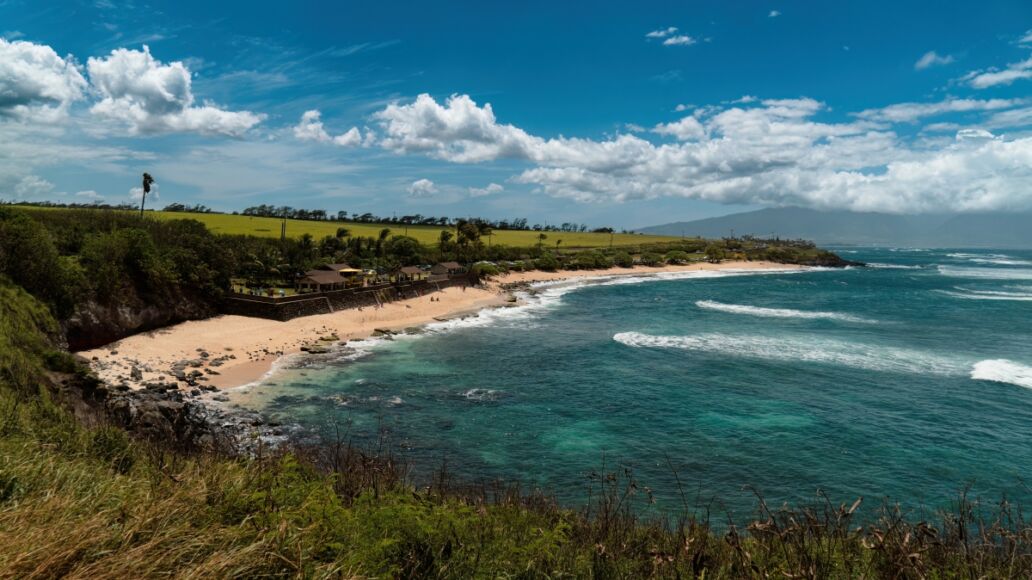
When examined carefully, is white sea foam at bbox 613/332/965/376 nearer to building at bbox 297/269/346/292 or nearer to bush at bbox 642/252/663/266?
building at bbox 297/269/346/292

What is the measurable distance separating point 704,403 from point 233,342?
32.7 metres

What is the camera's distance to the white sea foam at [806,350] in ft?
123

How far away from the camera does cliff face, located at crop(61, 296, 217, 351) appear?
1367 inches

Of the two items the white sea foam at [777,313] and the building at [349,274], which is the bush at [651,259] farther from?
the building at [349,274]

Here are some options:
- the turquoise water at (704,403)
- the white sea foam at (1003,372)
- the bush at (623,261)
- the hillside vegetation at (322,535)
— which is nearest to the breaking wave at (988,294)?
the turquoise water at (704,403)

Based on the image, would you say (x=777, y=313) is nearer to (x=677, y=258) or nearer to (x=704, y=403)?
(x=704, y=403)

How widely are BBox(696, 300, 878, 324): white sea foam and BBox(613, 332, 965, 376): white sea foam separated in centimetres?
1459

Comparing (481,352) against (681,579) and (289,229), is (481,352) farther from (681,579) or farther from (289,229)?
(289,229)

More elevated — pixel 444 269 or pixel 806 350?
pixel 444 269

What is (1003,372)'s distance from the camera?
117 feet

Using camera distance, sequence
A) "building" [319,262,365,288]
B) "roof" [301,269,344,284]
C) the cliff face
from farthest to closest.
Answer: "building" [319,262,365,288] < "roof" [301,269,344,284] < the cliff face

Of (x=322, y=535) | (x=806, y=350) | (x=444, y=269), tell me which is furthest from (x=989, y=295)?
(x=322, y=535)

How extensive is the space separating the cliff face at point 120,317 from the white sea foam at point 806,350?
35392mm

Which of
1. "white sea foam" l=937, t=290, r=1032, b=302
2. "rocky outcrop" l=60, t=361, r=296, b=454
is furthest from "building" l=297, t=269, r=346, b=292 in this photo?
"white sea foam" l=937, t=290, r=1032, b=302
